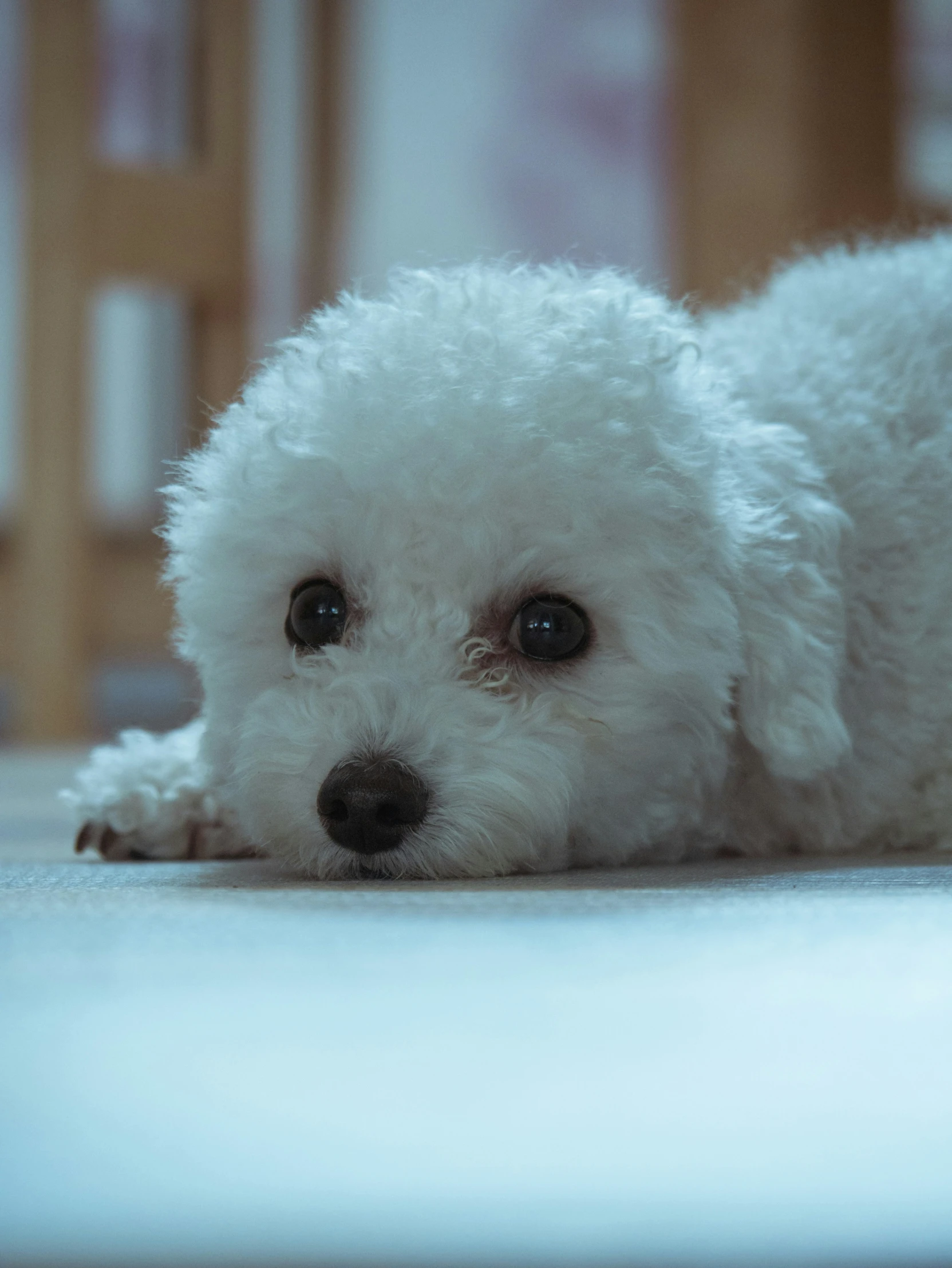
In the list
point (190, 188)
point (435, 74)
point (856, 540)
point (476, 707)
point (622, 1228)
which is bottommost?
point (622, 1228)

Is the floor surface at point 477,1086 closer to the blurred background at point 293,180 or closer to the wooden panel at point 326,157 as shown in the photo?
the blurred background at point 293,180

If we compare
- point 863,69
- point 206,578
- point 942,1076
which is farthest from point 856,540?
point 863,69

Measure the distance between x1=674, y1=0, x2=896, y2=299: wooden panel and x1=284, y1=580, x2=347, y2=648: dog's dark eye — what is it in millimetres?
3774

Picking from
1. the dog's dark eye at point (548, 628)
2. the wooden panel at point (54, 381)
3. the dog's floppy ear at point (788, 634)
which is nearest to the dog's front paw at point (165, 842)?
the dog's dark eye at point (548, 628)

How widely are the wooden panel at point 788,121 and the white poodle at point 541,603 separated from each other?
→ 353 cm

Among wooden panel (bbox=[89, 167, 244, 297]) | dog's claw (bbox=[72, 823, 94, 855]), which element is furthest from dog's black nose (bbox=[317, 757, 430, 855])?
wooden panel (bbox=[89, 167, 244, 297])

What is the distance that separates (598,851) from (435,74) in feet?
17.7

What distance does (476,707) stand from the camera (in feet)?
4.28

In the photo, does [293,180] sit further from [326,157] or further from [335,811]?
[335,811]

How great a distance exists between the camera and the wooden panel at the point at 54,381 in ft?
16.9

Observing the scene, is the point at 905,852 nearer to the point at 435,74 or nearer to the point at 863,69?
the point at 863,69

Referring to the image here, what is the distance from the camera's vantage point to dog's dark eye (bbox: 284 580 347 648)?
1.42m

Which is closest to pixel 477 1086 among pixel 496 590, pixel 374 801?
pixel 374 801

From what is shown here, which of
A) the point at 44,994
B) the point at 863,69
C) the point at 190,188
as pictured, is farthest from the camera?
the point at 190,188
